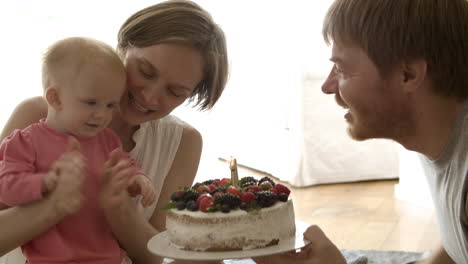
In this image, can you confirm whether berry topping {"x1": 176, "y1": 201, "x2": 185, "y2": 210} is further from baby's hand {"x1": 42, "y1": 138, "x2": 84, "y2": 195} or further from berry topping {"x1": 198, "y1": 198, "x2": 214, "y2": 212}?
baby's hand {"x1": 42, "y1": 138, "x2": 84, "y2": 195}

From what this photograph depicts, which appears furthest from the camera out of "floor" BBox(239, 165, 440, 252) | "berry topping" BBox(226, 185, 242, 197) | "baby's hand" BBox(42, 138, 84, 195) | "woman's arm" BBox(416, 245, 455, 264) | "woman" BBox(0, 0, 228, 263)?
"floor" BBox(239, 165, 440, 252)

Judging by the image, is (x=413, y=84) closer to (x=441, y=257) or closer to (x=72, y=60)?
(x=441, y=257)

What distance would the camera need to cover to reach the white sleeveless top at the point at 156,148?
7.98ft

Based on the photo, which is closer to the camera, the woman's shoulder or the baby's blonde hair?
the baby's blonde hair

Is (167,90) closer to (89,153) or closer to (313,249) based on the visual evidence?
(89,153)

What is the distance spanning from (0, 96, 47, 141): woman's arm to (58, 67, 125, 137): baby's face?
23 cm

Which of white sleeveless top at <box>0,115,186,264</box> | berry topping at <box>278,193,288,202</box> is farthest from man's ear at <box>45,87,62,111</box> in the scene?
berry topping at <box>278,193,288,202</box>

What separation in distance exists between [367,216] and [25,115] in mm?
3071

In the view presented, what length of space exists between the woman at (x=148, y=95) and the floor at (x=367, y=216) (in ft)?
6.38

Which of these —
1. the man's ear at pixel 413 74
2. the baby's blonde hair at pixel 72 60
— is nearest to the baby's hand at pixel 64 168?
the baby's blonde hair at pixel 72 60

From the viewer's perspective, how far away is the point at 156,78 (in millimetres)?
2170

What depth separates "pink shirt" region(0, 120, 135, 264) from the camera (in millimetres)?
1906

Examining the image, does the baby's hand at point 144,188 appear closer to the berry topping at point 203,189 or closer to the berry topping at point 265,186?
the berry topping at point 203,189

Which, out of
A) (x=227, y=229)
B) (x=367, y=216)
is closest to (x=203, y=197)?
(x=227, y=229)
